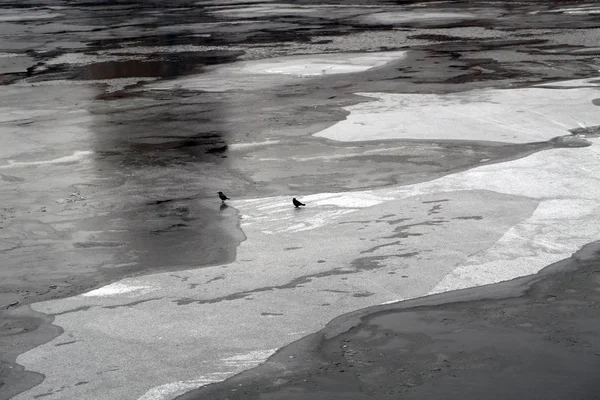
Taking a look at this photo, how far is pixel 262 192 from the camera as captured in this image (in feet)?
31.3

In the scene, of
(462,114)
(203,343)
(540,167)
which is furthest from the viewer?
(462,114)

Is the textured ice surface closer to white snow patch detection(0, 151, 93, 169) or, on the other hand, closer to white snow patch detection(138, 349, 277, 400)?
white snow patch detection(138, 349, 277, 400)

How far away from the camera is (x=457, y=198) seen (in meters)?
8.95

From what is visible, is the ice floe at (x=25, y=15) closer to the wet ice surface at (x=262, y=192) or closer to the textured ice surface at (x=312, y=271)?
the wet ice surface at (x=262, y=192)

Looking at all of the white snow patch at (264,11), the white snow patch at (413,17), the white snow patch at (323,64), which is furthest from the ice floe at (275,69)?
the white snow patch at (264,11)

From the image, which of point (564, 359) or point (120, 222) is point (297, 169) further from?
point (564, 359)

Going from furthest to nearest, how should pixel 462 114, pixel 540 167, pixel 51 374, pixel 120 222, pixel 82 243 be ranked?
pixel 462 114
pixel 540 167
pixel 120 222
pixel 82 243
pixel 51 374

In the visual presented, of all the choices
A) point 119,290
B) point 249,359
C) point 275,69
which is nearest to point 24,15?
point 275,69

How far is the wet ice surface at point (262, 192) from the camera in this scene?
6.34 metres

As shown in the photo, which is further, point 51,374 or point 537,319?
point 537,319

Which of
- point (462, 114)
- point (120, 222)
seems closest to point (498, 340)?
point (120, 222)

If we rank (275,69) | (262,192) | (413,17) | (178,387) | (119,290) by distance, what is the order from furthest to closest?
1. (413,17)
2. (275,69)
3. (262,192)
4. (119,290)
5. (178,387)

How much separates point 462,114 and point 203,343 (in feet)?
25.0

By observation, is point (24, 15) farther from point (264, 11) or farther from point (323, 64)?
point (323, 64)
